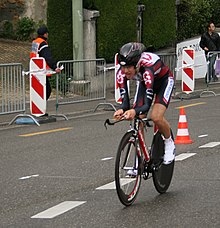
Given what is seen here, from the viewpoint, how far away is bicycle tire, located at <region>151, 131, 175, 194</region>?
9039mm

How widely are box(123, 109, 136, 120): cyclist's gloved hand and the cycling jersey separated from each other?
7cm

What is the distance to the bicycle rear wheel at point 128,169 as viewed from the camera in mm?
8352

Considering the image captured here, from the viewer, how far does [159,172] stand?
29.9 ft

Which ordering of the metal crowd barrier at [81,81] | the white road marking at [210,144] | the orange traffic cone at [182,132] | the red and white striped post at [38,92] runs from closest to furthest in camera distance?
the white road marking at [210,144] < the orange traffic cone at [182,132] < the red and white striped post at [38,92] < the metal crowd barrier at [81,81]

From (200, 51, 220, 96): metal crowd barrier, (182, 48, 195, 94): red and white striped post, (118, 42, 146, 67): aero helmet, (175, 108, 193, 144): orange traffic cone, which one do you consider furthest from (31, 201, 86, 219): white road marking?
(200, 51, 220, 96): metal crowd barrier

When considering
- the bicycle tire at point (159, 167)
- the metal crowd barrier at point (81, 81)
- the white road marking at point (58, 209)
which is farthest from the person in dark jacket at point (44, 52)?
the white road marking at point (58, 209)

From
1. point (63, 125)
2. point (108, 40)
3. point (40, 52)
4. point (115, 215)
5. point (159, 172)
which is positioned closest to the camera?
point (115, 215)

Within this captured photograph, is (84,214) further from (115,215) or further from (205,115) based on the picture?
(205,115)

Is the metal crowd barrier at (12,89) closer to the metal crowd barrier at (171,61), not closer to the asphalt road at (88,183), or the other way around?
the asphalt road at (88,183)

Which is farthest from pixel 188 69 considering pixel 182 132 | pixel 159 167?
pixel 159 167

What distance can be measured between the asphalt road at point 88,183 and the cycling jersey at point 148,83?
3.33ft

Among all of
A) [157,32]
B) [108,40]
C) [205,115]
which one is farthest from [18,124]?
[157,32]

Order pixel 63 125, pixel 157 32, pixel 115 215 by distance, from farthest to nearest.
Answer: pixel 157 32 < pixel 63 125 < pixel 115 215

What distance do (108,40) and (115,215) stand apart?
15.6 m
